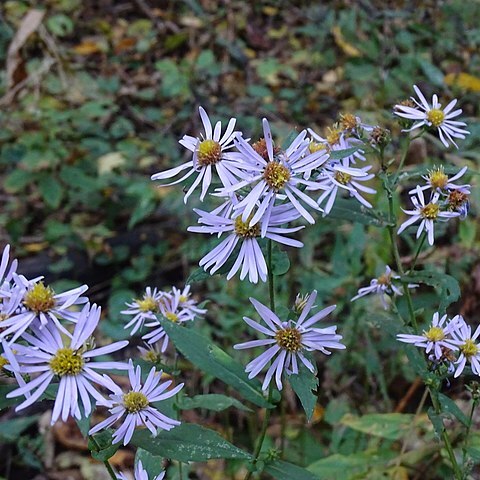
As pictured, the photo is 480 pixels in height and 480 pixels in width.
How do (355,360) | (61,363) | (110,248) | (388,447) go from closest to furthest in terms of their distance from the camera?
(61,363) → (388,447) → (355,360) → (110,248)

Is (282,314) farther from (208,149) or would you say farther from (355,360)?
(355,360)

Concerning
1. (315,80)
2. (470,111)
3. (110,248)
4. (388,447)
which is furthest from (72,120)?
(388,447)

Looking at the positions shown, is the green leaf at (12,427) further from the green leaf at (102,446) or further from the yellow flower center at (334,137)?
the yellow flower center at (334,137)

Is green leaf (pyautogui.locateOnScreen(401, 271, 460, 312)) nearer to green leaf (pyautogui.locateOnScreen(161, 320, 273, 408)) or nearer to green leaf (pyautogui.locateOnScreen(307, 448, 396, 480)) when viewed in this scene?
green leaf (pyautogui.locateOnScreen(161, 320, 273, 408))

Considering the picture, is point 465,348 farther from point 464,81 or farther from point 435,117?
point 464,81

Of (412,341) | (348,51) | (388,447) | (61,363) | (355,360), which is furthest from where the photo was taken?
(348,51)

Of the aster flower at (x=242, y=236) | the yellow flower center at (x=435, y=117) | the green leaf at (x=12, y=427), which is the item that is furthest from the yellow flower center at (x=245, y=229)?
the green leaf at (x=12, y=427)
